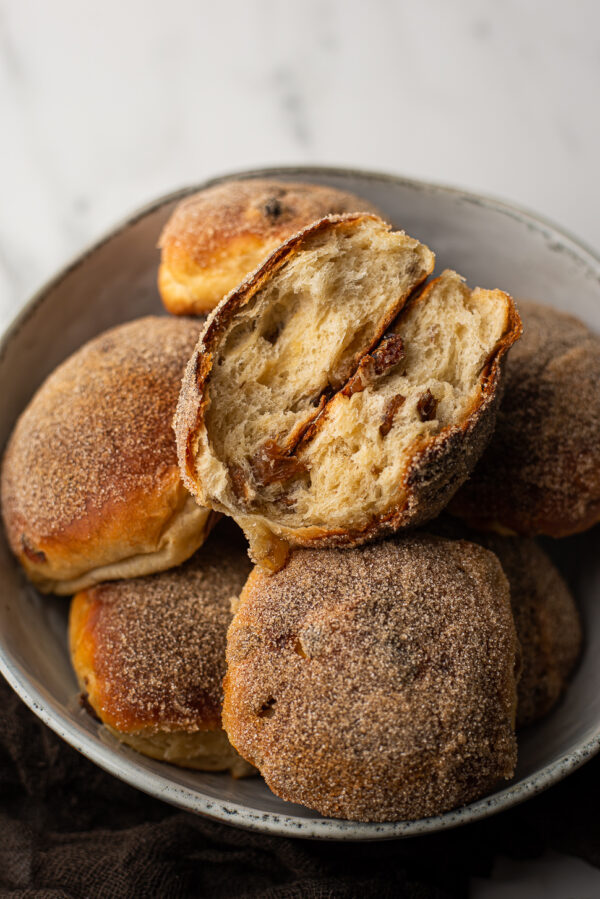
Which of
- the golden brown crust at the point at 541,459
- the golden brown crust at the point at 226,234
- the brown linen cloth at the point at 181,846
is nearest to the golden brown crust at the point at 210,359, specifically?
the golden brown crust at the point at 226,234

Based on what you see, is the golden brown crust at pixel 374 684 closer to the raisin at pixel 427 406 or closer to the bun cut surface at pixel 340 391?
the bun cut surface at pixel 340 391

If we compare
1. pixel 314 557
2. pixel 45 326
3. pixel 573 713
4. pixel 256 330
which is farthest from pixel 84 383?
pixel 573 713

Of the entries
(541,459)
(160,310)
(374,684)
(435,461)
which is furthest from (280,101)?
(374,684)

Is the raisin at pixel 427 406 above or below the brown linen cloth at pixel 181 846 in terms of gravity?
above

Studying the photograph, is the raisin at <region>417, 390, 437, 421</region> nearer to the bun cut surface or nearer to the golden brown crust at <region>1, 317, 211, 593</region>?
the bun cut surface

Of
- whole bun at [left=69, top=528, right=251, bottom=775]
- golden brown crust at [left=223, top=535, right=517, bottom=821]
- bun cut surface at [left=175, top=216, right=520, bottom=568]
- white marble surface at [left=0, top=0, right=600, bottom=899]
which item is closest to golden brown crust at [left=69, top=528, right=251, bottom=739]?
whole bun at [left=69, top=528, right=251, bottom=775]

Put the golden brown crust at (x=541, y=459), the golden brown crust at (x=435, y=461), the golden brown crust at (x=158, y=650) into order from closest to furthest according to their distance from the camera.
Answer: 1. the golden brown crust at (x=435, y=461)
2. the golden brown crust at (x=158, y=650)
3. the golden brown crust at (x=541, y=459)
